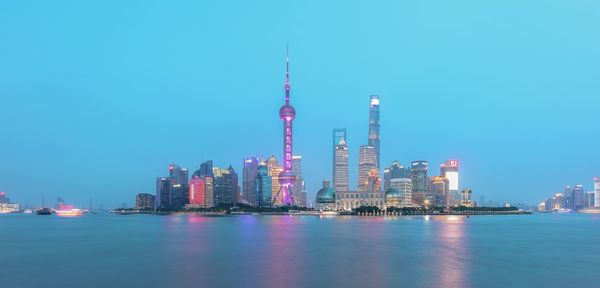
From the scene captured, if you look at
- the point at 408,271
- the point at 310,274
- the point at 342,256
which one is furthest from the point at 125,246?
the point at 408,271

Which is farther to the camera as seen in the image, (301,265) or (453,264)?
(453,264)

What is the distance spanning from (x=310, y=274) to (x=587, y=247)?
2147 inches

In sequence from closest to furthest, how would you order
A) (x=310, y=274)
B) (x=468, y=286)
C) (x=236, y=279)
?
(x=468, y=286)
(x=236, y=279)
(x=310, y=274)

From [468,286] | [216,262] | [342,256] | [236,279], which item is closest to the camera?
[468,286]

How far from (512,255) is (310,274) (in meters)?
32.4

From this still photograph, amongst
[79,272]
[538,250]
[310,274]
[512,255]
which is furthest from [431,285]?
[538,250]

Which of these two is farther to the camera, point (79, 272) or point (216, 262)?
point (216, 262)

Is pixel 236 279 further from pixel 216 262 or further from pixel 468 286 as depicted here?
pixel 468 286

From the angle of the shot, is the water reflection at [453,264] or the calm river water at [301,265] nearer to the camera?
the calm river water at [301,265]

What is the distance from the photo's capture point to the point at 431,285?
147 feet

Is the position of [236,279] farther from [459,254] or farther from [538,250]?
[538,250]

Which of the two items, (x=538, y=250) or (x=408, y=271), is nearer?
(x=408, y=271)

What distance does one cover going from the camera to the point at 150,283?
45.5 m

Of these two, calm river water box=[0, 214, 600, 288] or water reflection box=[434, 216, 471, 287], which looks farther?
water reflection box=[434, 216, 471, 287]
